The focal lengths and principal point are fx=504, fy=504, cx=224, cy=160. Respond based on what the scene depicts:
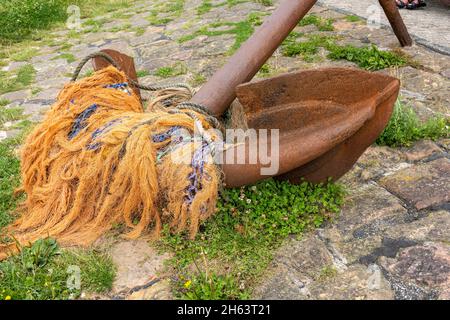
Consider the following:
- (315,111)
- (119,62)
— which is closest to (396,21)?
(315,111)

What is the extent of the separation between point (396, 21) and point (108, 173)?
298 centimetres

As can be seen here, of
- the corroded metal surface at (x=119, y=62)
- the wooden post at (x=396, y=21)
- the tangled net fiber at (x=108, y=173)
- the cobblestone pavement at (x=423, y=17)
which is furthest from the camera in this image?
the cobblestone pavement at (x=423, y=17)

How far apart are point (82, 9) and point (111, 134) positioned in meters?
5.98

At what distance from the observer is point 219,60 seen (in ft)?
16.2

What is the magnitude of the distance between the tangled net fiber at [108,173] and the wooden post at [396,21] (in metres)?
2.26

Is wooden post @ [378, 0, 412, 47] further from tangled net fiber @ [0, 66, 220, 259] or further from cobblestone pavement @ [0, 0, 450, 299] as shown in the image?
tangled net fiber @ [0, 66, 220, 259]

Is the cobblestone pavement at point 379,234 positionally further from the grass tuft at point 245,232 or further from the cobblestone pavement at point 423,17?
the cobblestone pavement at point 423,17

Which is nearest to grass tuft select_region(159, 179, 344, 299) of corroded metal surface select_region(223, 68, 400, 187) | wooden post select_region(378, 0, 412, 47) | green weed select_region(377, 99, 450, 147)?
corroded metal surface select_region(223, 68, 400, 187)

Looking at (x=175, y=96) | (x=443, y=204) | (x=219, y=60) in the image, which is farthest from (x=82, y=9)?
(x=443, y=204)

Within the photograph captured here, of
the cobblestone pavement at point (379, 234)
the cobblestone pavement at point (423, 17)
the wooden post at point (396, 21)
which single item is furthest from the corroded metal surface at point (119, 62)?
the cobblestone pavement at point (423, 17)

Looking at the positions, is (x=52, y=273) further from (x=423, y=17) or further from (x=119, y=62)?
(x=423, y=17)

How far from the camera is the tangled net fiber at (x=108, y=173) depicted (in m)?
2.37

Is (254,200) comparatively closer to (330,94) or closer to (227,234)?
(227,234)

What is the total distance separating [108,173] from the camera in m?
Answer: 2.50
